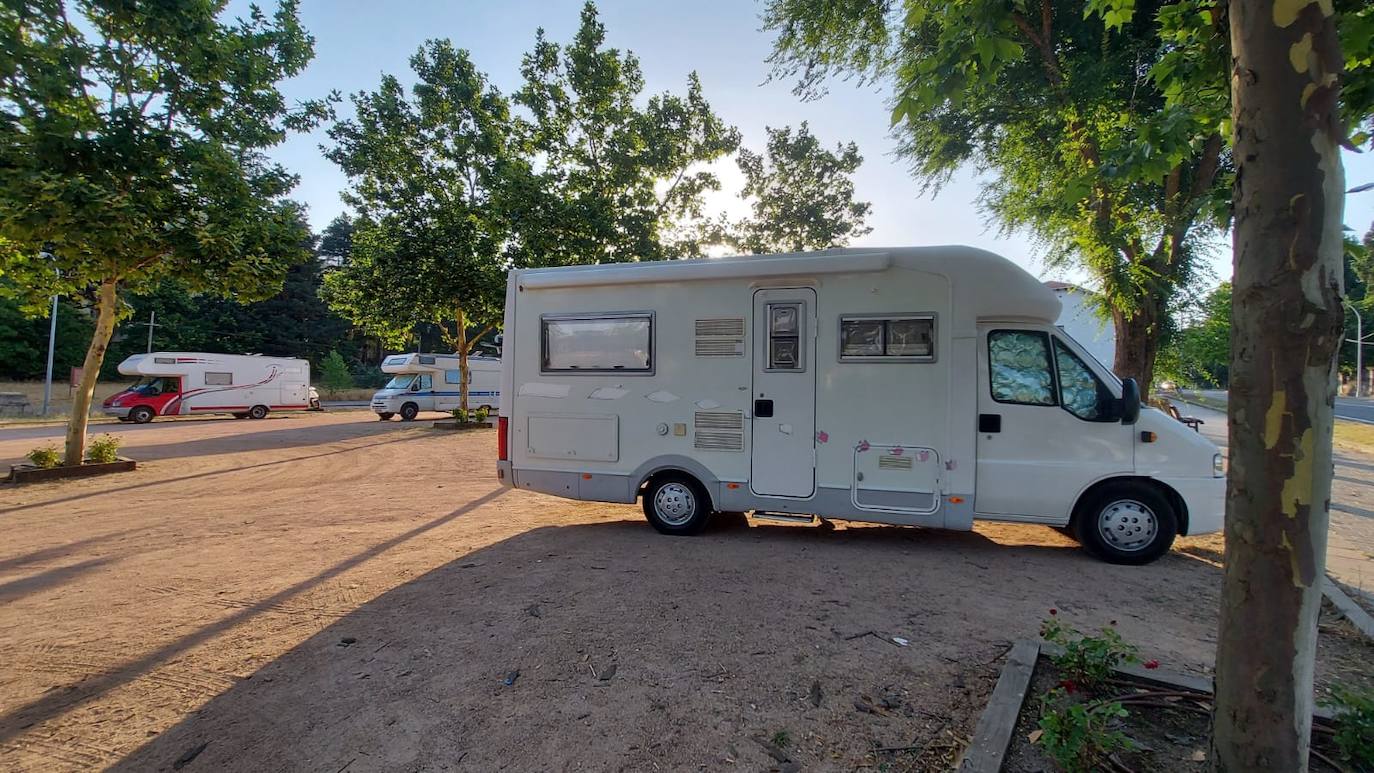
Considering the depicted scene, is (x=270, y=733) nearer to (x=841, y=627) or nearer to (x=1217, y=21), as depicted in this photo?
(x=841, y=627)

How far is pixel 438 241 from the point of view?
18656mm

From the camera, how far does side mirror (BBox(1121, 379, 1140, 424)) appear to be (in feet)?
17.3

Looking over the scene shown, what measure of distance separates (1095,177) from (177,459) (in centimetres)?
1634

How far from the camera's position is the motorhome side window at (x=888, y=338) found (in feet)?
18.6

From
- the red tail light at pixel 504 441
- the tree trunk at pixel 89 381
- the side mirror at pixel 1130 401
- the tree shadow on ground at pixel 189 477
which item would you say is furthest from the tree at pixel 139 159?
the side mirror at pixel 1130 401

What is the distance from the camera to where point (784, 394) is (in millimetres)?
6031

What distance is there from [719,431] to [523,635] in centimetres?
294

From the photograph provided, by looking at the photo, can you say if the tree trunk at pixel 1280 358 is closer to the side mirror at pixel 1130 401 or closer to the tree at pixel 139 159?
the side mirror at pixel 1130 401

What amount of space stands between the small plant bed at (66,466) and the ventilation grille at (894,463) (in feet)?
42.9

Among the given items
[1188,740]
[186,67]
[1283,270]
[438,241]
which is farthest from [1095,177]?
[438,241]

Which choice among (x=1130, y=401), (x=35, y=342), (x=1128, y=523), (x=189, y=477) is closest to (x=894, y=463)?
(x=1130, y=401)

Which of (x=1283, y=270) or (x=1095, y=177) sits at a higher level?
(x=1095, y=177)

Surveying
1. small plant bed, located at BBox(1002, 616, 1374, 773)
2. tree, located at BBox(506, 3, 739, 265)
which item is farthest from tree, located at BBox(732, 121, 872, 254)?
small plant bed, located at BBox(1002, 616, 1374, 773)

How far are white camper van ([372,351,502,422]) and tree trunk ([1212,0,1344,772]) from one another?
24119 millimetres
